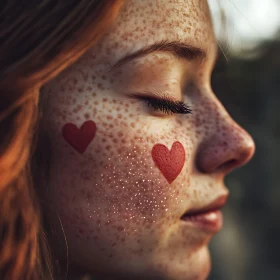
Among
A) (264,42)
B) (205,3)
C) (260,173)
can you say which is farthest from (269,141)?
(205,3)

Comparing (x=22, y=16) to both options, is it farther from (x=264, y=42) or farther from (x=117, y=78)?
(x=264, y=42)

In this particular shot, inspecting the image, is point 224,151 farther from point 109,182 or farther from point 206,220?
point 109,182

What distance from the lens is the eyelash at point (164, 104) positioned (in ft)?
3.37

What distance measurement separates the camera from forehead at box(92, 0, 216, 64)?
3.30ft

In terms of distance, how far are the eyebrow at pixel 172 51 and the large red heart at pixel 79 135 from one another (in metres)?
0.14

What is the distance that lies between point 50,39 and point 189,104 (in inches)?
14.0

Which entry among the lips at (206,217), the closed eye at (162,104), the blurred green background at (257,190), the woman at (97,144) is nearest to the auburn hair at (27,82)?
the woman at (97,144)

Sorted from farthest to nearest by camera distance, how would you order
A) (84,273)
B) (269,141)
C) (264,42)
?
(269,141)
(264,42)
(84,273)

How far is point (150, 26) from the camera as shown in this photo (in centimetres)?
102

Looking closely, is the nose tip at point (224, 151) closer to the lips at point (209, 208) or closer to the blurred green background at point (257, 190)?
the lips at point (209, 208)

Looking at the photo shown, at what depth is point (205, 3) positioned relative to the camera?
116 centimetres

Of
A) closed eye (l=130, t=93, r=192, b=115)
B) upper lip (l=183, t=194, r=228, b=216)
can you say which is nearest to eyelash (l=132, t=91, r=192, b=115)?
closed eye (l=130, t=93, r=192, b=115)

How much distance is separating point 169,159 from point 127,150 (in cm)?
10

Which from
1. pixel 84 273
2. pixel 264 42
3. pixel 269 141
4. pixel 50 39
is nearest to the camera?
pixel 50 39
